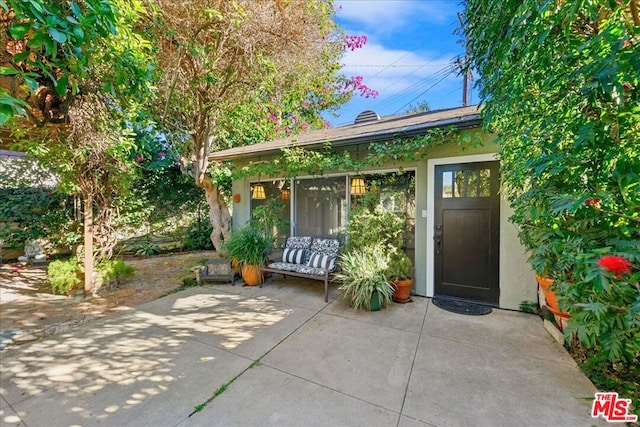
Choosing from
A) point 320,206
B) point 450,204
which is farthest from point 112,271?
point 450,204

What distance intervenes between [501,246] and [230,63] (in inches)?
214

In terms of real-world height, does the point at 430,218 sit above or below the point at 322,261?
above

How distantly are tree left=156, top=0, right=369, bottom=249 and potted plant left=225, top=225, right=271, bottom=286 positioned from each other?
136 centimetres

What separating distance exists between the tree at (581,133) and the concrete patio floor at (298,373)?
0.71m

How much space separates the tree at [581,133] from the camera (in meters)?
1.47

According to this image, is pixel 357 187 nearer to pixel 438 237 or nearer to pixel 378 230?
pixel 378 230

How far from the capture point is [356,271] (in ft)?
13.5

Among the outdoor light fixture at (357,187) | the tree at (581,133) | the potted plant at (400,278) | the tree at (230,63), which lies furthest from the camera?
the outdoor light fixture at (357,187)

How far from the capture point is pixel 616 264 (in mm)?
1485

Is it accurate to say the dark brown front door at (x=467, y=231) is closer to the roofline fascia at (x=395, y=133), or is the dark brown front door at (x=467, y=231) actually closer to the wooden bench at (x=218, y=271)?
the roofline fascia at (x=395, y=133)

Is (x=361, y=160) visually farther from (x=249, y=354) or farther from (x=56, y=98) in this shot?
(x=56, y=98)

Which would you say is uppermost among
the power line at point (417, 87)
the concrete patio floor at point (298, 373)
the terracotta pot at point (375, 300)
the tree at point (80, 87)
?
the power line at point (417, 87)

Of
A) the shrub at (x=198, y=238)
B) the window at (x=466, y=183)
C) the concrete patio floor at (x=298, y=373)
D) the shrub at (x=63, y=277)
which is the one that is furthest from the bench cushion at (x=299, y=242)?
the shrub at (x=198, y=238)

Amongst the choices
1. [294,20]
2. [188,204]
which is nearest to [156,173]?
[188,204]
